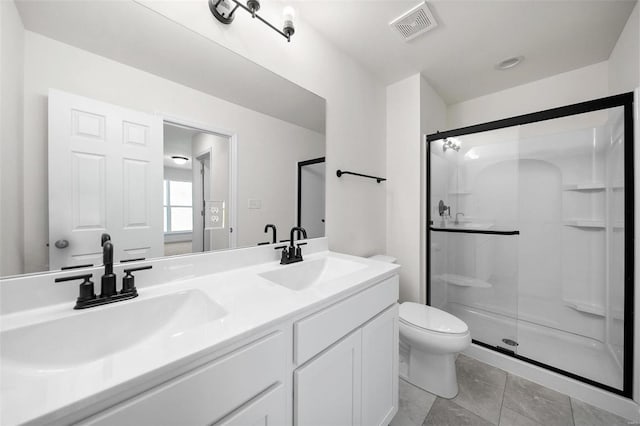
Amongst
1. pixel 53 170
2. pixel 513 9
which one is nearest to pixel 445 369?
pixel 53 170

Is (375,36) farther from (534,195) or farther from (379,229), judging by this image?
(534,195)

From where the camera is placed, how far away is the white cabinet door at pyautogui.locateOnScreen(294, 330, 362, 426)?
74 cm

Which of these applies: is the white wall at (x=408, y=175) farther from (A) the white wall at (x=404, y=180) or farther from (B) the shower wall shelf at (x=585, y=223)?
(B) the shower wall shelf at (x=585, y=223)

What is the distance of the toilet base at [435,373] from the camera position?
1444 mm

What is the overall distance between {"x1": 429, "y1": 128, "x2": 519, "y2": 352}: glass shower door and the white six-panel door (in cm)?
205

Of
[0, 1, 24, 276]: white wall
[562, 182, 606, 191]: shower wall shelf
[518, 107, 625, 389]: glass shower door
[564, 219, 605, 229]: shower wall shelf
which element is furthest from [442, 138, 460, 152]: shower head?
[0, 1, 24, 276]: white wall

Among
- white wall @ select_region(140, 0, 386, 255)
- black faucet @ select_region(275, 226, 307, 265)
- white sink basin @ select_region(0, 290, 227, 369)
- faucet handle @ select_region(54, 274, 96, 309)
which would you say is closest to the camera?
white sink basin @ select_region(0, 290, 227, 369)

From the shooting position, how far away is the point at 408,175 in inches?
82.8

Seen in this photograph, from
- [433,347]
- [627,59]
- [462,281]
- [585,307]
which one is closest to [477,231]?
[462,281]

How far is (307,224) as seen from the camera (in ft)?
4.93

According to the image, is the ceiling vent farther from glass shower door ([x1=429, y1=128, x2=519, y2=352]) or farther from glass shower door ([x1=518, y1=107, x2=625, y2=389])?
glass shower door ([x1=518, y1=107, x2=625, y2=389])

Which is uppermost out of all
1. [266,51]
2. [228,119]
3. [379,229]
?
[266,51]

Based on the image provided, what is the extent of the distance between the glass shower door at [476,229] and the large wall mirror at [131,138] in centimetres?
161

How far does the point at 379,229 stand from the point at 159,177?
5.68ft
